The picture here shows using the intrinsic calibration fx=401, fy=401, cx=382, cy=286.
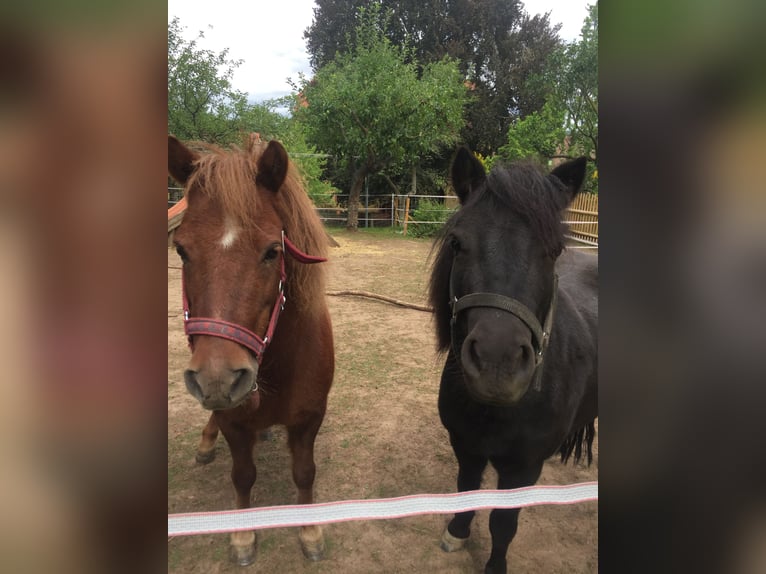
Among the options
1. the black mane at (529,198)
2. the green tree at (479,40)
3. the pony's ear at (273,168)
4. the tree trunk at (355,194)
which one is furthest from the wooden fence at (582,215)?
the green tree at (479,40)

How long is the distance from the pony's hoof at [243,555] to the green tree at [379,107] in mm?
14684

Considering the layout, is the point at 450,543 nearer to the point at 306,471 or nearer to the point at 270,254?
the point at 306,471

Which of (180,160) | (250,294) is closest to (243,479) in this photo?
(250,294)

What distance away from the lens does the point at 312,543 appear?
2.39m

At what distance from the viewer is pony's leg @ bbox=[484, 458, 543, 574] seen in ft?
6.63

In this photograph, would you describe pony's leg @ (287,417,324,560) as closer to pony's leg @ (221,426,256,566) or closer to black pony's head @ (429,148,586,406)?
pony's leg @ (221,426,256,566)

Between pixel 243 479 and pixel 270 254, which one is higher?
pixel 270 254

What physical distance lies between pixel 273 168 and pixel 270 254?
1.28 feet

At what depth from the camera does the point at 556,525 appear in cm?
272

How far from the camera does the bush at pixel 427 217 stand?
52.0 feet

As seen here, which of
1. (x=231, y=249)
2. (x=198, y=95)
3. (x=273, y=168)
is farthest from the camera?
(x=198, y=95)
